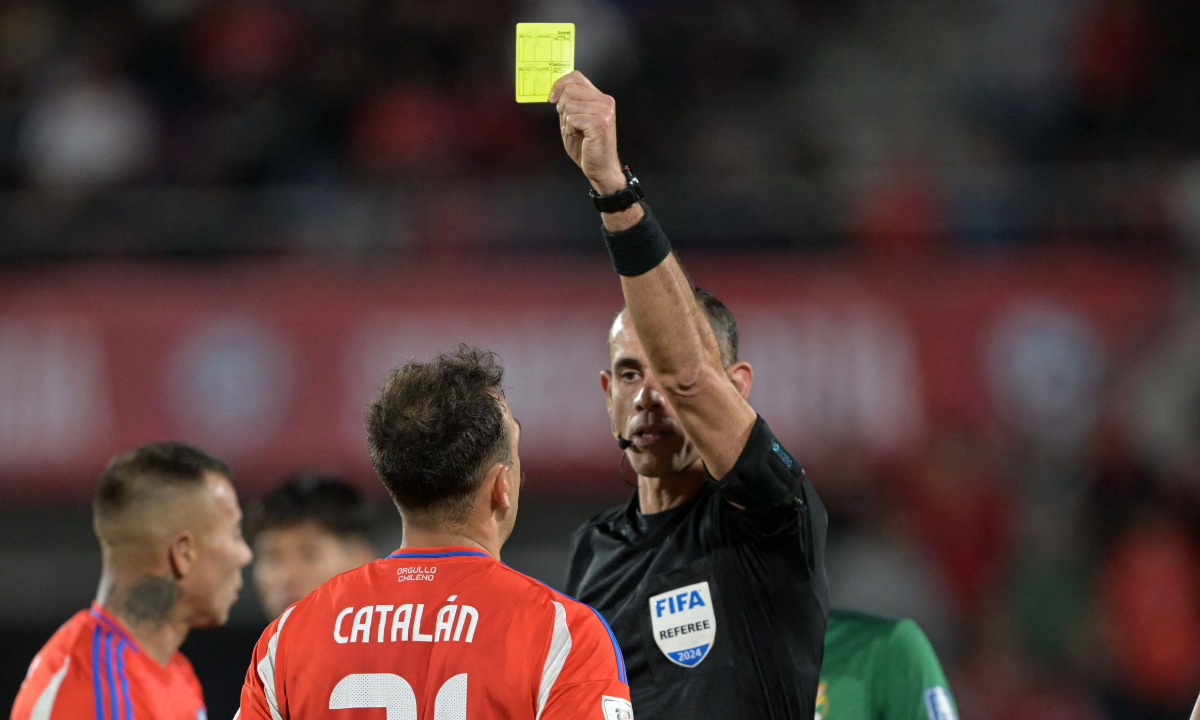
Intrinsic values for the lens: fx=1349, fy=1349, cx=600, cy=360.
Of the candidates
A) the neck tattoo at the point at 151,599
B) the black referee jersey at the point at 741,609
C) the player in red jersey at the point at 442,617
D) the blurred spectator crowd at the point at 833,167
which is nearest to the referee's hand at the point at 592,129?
the player in red jersey at the point at 442,617

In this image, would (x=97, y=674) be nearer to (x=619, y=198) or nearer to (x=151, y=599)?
(x=151, y=599)

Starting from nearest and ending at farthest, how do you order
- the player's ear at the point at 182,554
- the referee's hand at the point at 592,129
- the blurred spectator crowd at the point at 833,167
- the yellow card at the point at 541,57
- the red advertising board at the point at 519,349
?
1. the referee's hand at the point at 592,129
2. the yellow card at the point at 541,57
3. the player's ear at the point at 182,554
4. the blurred spectator crowd at the point at 833,167
5. the red advertising board at the point at 519,349

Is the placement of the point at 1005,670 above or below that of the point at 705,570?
below

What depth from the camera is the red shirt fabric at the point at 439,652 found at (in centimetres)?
236

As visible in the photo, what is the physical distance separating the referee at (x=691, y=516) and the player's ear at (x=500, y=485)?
0.46m

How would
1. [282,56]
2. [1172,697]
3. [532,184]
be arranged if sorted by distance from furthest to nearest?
[282,56] → [532,184] → [1172,697]

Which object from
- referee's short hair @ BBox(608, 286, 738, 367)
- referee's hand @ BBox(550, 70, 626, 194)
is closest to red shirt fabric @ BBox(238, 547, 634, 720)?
referee's hand @ BBox(550, 70, 626, 194)

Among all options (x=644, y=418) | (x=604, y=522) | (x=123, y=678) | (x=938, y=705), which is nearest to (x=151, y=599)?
(x=123, y=678)

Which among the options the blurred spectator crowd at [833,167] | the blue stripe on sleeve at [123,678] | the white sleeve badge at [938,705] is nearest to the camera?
the blue stripe on sleeve at [123,678]

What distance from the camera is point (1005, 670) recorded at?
23.9 ft

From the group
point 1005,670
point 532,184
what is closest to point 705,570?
Answer: point 1005,670

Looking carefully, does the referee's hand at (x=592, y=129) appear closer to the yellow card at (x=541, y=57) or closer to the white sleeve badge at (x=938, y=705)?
the yellow card at (x=541, y=57)

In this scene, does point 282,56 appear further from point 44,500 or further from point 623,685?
point 623,685

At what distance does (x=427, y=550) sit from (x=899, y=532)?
6.01 m
